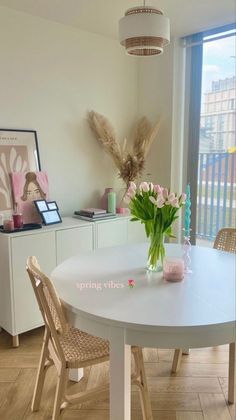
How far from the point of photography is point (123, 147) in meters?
3.32

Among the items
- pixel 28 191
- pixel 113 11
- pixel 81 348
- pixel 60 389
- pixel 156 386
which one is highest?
pixel 113 11

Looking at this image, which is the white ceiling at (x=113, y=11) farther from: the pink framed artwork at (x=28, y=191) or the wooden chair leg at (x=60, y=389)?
the wooden chair leg at (x=60, y=389)

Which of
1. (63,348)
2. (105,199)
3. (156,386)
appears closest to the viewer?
(63,348)

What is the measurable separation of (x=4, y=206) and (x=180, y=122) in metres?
1.77

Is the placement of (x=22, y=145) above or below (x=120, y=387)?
above

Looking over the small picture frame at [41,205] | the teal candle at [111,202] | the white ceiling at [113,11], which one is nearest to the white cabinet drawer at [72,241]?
the small picture frame at [41,205]

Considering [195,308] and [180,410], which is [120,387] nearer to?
[195,308]

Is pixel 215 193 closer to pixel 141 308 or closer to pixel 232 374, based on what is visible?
pixel 232 374

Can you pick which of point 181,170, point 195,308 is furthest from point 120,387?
point 181,170

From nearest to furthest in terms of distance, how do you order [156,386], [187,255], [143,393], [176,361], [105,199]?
[143,393]
[187,255]
[156,386]
[176,361]
[105,199]

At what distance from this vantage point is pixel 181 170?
3.40 m

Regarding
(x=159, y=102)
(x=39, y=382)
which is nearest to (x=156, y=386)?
(x=39, y=382)

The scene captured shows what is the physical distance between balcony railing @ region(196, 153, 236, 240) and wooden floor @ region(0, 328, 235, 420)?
4.11ft

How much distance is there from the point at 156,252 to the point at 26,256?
1.06m
